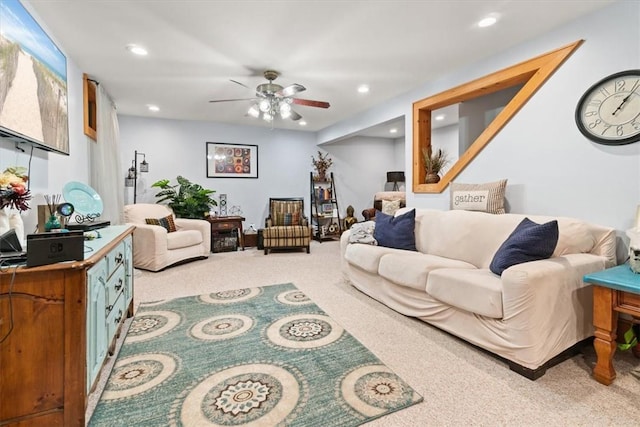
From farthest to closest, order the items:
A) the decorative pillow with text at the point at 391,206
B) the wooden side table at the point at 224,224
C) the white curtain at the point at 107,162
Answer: the decorative pillow with text at the point at 391,206, the wooden side table at the point at 224,224, the white curtain at the point at 107,162

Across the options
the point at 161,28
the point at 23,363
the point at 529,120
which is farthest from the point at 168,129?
the point at 529,120

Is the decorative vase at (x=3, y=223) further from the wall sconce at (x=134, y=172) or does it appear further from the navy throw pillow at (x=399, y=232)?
the wall sconce at (x=134, y=172)

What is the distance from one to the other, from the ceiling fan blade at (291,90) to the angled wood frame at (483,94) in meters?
1.74

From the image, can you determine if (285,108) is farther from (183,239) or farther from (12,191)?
(12,191)

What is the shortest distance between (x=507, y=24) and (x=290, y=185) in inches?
194

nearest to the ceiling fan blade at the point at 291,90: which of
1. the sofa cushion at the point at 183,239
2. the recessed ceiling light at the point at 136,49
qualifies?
the recessed ceiling light at the point at 136,49

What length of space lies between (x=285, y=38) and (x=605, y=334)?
10.2 feet

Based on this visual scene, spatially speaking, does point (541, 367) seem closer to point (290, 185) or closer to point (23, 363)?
point (23, 363)

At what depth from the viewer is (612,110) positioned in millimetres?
2283

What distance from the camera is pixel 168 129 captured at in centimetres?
573

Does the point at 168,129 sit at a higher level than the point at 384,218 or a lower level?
higher

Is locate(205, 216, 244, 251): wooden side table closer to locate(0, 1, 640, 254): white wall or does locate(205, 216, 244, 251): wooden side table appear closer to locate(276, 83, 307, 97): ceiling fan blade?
locate(0, 1, 640, 254): white wall

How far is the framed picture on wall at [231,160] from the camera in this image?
6074 mm

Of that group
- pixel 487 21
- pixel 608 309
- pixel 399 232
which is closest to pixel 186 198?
pixel 399 232
